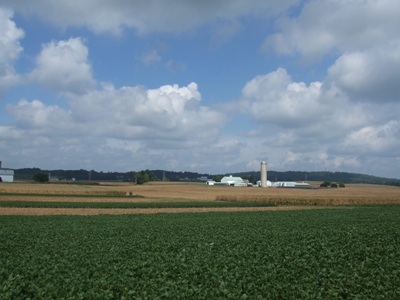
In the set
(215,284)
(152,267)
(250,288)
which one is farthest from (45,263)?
(250,288)

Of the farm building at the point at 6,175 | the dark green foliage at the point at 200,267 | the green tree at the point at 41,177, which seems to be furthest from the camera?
the farm building at the point at 6,175

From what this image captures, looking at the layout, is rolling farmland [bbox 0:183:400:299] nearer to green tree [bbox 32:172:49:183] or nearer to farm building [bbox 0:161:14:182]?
green tree [bbox 32:172:49:183]

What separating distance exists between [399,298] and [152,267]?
830 centimetres

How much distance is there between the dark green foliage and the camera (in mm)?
12188

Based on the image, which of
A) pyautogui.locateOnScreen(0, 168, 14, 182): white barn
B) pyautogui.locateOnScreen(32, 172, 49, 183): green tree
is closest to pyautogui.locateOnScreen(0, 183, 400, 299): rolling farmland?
pyautogui.locateOnScreen(32, 172, 49, 183): green tree

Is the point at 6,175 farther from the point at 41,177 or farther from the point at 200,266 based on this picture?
the point at 200,266

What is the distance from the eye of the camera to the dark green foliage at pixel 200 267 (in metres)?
12.2

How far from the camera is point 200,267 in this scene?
1552 cm

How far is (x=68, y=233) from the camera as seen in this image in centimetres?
2720

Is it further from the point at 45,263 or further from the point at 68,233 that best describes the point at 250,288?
the point at 68,233

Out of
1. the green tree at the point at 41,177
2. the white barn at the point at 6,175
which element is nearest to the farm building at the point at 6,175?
the white barn at the point at 6,175

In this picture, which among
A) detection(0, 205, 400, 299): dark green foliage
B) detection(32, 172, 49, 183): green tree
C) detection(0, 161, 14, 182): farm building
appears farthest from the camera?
detection(0, 161, 14, 182): farm building

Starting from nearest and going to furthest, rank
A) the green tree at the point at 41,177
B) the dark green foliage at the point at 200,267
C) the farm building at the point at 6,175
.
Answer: the dark green foliage at the point at 200,267 → the green tree at the point at 41,177 → the farm building at the point at 6,175

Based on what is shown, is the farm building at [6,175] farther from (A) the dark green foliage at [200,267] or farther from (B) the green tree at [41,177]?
(A) the dark green foliage at [200,267]
